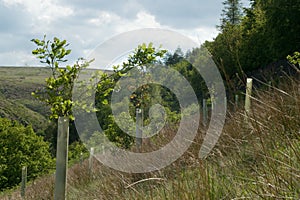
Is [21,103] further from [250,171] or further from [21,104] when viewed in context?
[250,171]

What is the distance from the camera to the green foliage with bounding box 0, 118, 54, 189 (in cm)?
3516

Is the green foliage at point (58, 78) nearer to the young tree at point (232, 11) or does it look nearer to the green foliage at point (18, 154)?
the green foliage at point (18, 154)

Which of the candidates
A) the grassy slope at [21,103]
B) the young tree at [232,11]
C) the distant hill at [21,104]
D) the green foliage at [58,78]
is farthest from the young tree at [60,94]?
the grassy slope at [21,103]

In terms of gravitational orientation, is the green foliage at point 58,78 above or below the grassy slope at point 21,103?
above

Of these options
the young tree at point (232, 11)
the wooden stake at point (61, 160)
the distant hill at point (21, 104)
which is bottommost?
the distant hill at point (21, 104)

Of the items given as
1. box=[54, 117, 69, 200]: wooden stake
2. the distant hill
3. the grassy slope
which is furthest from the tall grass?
the grassy slope

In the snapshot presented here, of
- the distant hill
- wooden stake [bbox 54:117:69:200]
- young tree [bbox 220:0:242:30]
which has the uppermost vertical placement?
young tree [bbox 220:0:242:30]

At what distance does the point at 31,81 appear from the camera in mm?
190250

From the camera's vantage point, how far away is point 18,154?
36.0m

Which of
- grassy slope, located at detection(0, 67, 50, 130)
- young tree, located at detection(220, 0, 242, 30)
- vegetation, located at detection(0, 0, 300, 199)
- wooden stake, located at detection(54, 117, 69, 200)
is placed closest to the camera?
vegetation, located at detection(0, 0, 300, 199)

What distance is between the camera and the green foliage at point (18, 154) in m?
35.2

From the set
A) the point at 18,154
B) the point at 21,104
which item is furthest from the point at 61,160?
the point at 21,104

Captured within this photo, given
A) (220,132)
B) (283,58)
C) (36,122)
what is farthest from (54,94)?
(36,122)

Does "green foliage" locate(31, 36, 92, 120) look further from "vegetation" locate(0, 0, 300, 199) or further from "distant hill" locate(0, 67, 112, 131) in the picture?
"distant hill" locate(0, 67, 112, 131)
